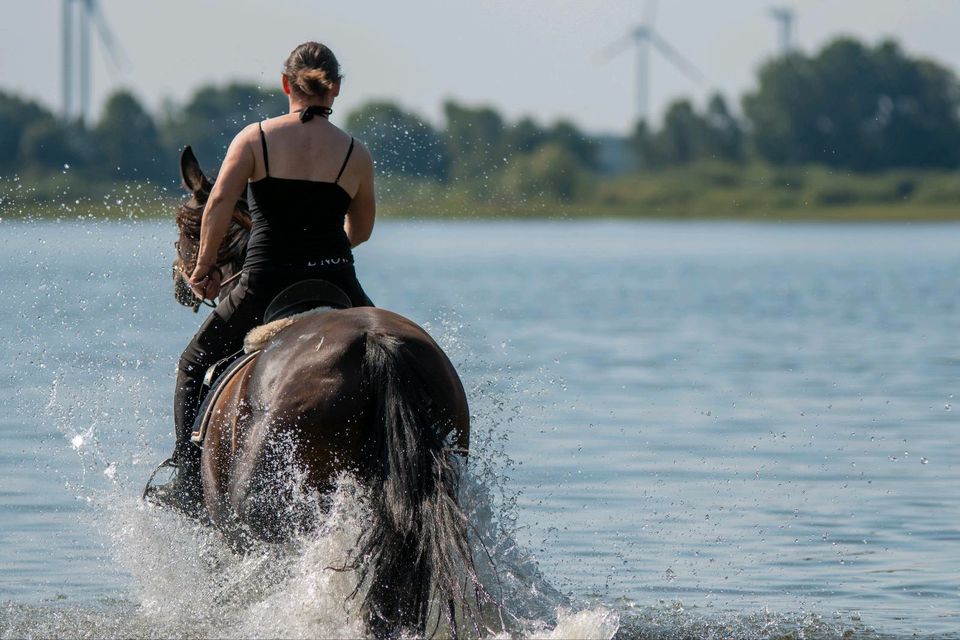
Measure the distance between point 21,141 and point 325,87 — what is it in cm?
8202

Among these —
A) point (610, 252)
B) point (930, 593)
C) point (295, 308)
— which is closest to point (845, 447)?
point (930, 593)

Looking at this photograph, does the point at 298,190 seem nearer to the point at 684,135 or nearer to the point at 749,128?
the point at 749,128

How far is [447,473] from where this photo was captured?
238 inches

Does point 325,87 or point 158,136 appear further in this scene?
point 158,136

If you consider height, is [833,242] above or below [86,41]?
below

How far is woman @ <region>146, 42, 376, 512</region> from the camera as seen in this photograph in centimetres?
666

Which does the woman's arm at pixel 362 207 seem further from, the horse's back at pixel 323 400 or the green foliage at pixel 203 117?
the green foliage at pixel 203 117

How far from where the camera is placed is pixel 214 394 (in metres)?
6.71

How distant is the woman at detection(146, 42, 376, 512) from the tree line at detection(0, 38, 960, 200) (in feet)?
274

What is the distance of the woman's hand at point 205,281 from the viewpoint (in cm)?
720

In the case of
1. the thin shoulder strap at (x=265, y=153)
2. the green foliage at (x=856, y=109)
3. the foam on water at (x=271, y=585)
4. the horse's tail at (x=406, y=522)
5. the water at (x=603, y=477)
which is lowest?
the water at (x=603, y=477)

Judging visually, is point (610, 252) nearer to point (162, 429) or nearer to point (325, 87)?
point (162, 429)

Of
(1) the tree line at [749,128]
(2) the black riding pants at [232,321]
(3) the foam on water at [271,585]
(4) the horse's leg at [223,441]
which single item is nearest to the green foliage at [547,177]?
(1) the tree line at [749,128]

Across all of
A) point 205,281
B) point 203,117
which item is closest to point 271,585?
point 205,281
